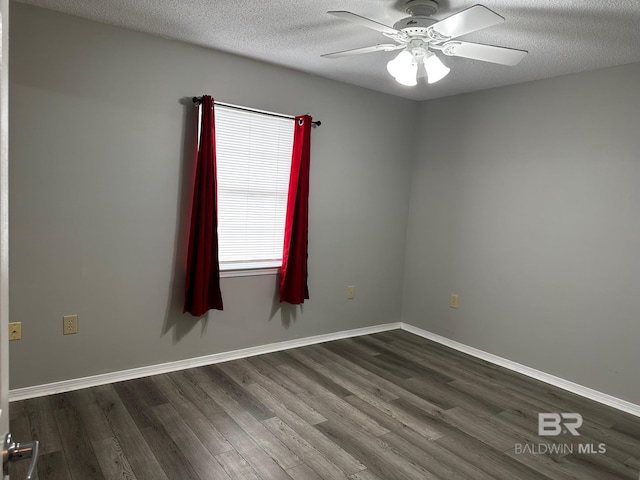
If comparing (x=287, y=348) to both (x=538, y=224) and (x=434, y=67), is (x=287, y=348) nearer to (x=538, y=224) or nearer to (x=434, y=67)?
(x=538, y=224)

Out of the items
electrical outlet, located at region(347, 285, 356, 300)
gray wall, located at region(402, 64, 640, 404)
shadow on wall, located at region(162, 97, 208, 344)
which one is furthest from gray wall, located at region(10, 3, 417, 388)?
gray wall, located at region(402, 64, 640, 404)

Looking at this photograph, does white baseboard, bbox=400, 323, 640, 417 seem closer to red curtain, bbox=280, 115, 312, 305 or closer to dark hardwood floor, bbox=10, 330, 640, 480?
dark hardwood floor, bbox=10, 330, 640, 480

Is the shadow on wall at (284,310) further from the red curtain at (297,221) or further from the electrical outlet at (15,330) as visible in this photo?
the electrical outlet at (15,330)

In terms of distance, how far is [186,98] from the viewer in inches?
126

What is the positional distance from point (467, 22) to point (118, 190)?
230 cm

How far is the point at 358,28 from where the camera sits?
270cm

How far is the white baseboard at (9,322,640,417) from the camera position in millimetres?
2887

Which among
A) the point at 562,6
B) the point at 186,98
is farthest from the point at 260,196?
the point at 562,6

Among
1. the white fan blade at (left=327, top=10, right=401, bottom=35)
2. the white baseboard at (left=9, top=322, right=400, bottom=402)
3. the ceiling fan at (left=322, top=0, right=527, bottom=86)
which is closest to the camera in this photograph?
the white fan blade at (left=327, top=10, right=401, bottom=35)

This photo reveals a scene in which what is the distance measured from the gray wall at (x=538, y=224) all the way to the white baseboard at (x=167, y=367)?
1.00 meters

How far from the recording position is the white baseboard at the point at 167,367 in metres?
2.82

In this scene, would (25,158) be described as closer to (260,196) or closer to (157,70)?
(157,70)

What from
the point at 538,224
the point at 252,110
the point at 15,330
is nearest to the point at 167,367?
the point at 15,330

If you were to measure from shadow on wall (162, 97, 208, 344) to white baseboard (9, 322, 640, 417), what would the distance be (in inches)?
10.8
